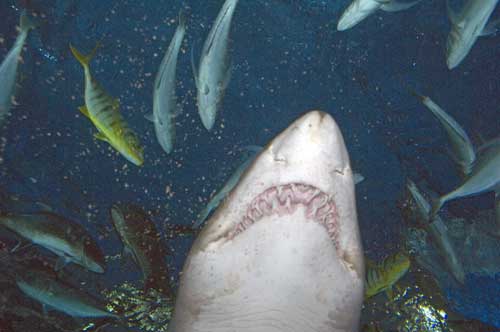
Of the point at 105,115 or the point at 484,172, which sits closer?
the point at 105,115

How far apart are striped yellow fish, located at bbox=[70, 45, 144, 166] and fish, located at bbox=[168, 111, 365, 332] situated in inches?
50.9

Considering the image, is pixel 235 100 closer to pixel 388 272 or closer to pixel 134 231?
pixel 134 231

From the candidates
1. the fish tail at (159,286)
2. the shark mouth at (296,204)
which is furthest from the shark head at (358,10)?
the fish tail at (159,286)

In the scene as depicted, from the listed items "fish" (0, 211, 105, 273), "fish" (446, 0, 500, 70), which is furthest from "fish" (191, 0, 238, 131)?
"fish" (0, 211, 105, 273)

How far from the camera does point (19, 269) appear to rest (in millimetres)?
6883

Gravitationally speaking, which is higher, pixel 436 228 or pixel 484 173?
pixel 484 173

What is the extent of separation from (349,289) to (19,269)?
6.91m

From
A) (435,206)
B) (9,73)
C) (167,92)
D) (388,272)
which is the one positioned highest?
(9,73)

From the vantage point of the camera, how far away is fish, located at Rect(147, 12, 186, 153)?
3092 millimetres

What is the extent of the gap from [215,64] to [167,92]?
1.58 feet

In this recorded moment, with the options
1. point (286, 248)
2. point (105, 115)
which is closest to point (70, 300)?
point (105, 115)

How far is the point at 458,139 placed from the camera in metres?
3.45

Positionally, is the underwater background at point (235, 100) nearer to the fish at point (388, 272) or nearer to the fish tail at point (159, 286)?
the fish tail at point (159, 286)

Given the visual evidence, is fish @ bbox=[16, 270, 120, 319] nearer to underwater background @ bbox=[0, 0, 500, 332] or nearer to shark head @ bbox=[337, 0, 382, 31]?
underwater background @ bbox=[0, 0, 500, 332]
